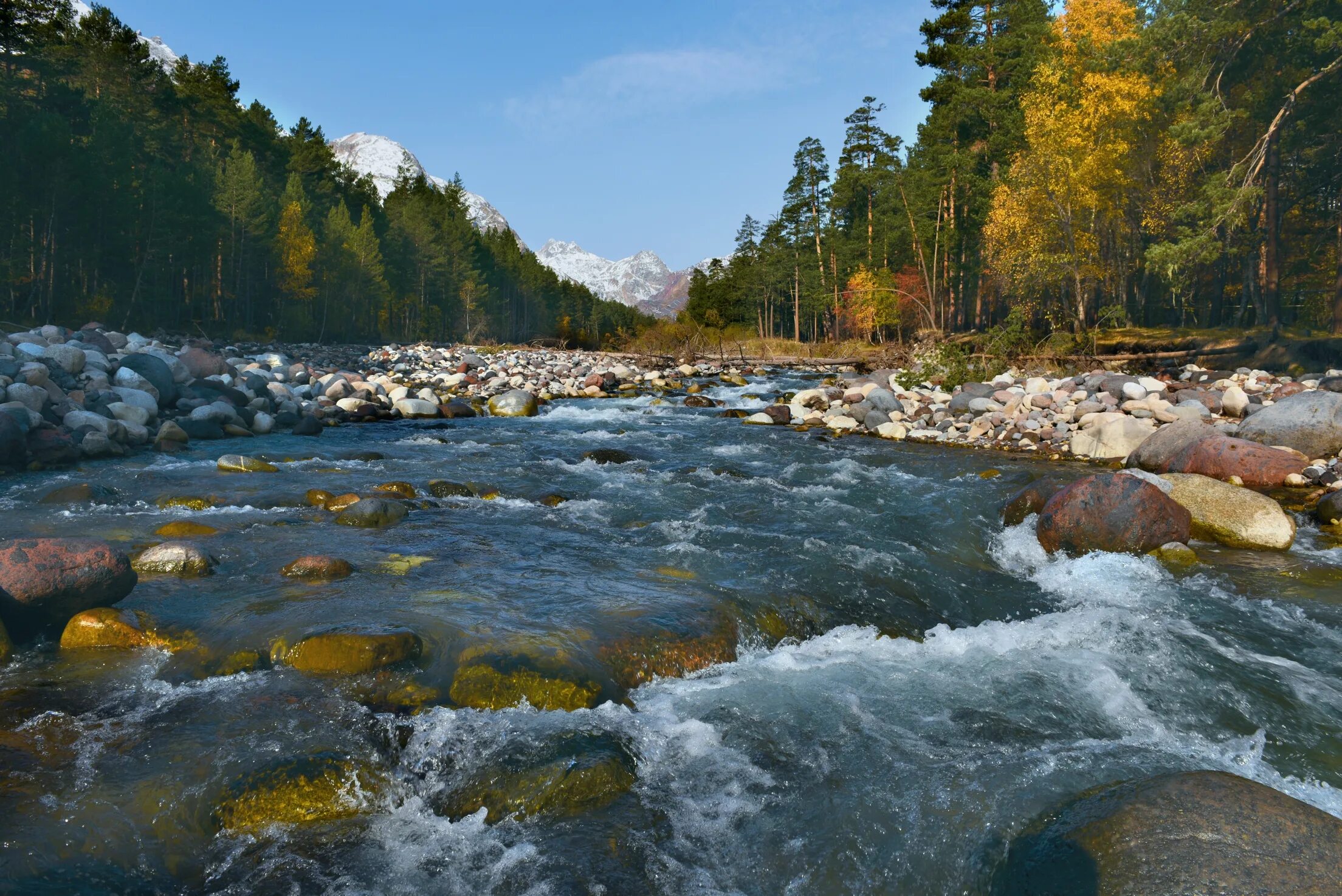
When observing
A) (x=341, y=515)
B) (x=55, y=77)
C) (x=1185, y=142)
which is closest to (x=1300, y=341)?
(x=1185, y=142)

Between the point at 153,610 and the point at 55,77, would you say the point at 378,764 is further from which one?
the point at 55,77

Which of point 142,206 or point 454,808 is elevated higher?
point 142,206

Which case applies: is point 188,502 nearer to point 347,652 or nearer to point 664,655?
point 347,652

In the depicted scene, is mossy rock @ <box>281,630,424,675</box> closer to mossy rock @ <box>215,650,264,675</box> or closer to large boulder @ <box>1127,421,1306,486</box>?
mossy rock @ <box>215,650,264,675</box>

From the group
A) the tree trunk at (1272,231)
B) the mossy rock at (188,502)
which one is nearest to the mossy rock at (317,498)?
the mossy rock at (188,502)

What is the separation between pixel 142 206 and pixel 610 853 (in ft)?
142

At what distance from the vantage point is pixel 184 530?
278 inches

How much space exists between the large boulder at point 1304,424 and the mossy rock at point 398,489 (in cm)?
1235

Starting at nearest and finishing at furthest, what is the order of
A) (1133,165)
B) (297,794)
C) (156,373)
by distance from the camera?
(297,794) → (156,373) → (1133,165)

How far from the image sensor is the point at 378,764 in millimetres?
3574

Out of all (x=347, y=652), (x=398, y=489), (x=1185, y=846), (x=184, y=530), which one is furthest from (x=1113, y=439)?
(x=184, y=530)

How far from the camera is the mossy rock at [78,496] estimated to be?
8.00 meters

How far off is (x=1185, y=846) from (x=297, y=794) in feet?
12.1

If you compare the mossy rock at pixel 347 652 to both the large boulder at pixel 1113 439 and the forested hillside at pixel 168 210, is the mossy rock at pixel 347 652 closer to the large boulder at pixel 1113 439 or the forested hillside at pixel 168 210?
the large boulder at pixel 1113 439
